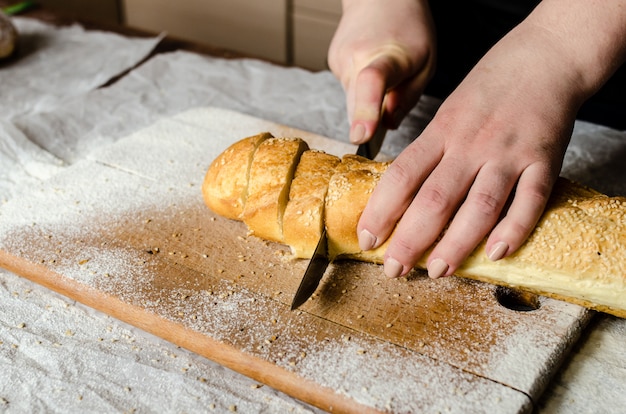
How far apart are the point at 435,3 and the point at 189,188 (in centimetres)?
104

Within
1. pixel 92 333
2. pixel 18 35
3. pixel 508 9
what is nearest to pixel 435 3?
pixel 508 9

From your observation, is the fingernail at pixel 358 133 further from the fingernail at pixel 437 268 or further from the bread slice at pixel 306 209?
the fingernail at pixel 437 268

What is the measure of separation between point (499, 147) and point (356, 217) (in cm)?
31

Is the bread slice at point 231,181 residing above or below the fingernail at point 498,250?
below

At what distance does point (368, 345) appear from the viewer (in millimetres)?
1142

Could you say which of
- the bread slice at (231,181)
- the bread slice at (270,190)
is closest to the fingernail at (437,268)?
the bread slice at (270,190)

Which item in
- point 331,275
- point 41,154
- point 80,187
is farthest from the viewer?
point 41,154

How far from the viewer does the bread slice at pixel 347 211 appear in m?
1.30

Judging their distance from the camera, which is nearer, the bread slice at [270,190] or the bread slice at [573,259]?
the bread slice at [573,259]

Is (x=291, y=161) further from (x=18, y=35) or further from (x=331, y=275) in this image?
(x=18, y=35)

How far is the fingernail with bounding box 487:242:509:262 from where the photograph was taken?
1.17 metres

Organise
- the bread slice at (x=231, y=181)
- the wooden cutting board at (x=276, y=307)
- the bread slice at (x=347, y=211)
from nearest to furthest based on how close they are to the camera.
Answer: the wooden cutting board at (x=276, y=307), the bread slice at (x=347, y=211), the bread slice at (x=231, y=181)

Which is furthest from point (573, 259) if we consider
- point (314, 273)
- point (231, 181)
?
point (231, 181)

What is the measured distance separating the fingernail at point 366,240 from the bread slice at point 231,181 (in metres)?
0.31
